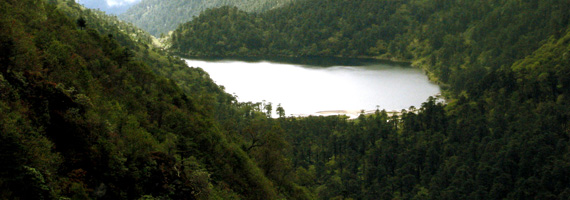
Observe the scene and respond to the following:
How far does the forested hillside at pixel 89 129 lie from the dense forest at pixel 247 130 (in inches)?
2.7

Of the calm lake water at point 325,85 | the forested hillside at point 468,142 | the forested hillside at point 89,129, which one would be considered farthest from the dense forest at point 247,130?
the calm lake water at point 325,85

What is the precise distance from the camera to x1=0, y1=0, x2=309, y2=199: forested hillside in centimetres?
1950

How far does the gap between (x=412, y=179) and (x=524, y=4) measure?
106161 mm

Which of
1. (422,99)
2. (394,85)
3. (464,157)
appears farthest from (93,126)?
(394,85)

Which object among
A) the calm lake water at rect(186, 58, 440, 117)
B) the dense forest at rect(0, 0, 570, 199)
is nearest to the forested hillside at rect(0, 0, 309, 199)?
the dense forest at rect(0, 0, 570, 199)

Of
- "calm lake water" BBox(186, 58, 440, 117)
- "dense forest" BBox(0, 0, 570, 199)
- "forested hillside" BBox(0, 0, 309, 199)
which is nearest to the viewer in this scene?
"forested hillside" BBox(0, 0, 309, 199)

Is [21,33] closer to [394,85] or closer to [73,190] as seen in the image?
[73,190]

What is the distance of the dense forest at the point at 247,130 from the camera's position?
73.8 ft

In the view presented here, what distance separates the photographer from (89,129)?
77.1ft

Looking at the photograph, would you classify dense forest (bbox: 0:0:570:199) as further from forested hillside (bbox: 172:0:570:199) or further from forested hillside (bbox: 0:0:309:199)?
forested hillside (bbox: 172:0:570:199)

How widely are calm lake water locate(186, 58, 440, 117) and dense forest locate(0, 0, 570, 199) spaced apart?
9639 millimetres

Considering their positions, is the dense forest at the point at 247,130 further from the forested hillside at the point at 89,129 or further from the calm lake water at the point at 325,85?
the calm lake water at the point at 325,85

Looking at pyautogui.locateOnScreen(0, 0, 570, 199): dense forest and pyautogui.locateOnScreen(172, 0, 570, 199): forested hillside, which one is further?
pyautogui.locateOnScreen(172, 0, 570, 199): forested hillside

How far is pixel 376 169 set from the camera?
79312mm
